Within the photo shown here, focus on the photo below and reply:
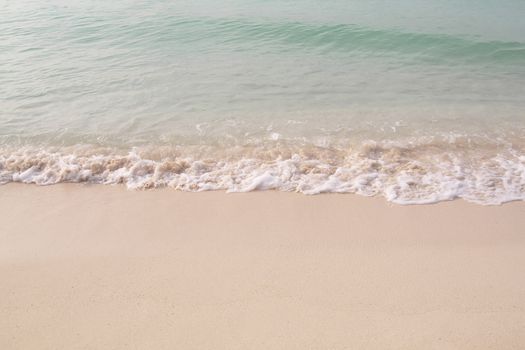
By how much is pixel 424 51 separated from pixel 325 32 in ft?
9.89

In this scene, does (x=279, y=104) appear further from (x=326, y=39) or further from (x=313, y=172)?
(x=326, y=39)

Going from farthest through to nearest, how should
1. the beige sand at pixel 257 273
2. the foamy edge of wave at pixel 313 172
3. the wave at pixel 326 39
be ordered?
1. the wave at pixel 326 39
2. the foamy edge of wave at pixel 313 172
3. the beige sand at pixel 257 273

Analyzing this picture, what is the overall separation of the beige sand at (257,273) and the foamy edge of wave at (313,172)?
0.23 meters

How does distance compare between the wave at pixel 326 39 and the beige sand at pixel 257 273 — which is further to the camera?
the wave at pixel 326 39

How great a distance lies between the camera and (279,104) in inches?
282

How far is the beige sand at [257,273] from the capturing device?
2.89 metres

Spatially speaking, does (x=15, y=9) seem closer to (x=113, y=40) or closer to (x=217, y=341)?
(x=113, y=40)

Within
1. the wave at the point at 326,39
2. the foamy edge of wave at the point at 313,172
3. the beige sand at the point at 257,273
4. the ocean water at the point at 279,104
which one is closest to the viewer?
the beige sand at the point at 257,273

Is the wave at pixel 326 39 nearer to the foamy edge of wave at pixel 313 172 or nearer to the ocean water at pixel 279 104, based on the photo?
the ocean water at pixel 279 104

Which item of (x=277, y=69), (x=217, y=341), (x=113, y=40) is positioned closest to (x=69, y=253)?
(x=217, y=341)

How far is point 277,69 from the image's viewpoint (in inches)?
354

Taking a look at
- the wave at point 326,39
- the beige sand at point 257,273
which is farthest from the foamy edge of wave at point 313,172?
the wave at point 326,39

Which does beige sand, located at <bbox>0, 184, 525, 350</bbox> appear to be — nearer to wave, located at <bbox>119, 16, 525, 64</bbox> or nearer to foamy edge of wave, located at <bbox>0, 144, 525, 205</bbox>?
foamy edge of wave, located at <bbox>0, 144, 525, 205</bbox>

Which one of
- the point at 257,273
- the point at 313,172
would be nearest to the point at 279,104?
the point at 313,172
